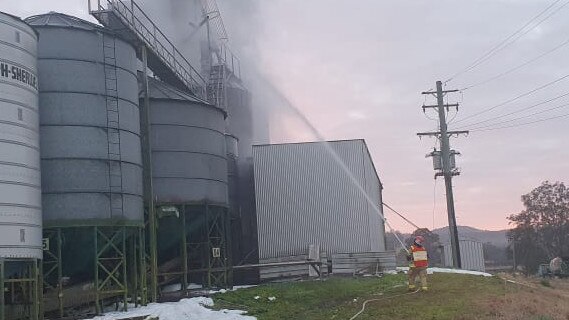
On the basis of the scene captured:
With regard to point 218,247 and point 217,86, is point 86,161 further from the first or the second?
point 217,86

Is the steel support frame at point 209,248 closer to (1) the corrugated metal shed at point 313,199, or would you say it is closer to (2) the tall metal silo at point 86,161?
(2) the tall metal silo at point 86,161

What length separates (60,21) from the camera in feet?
82.3

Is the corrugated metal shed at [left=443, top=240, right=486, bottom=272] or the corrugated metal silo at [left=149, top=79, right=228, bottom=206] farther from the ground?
the corrugated metal silo at [left=149, top=79, right=228, bottom=206]

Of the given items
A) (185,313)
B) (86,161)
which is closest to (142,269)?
(185,313)

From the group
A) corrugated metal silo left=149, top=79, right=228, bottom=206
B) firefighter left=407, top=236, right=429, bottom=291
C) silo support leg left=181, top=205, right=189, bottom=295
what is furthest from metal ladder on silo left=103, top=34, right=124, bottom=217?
firefighter left=407, top=236, right=429, bottom=291

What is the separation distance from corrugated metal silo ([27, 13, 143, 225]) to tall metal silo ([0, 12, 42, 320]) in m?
1.68

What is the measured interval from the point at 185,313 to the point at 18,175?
7287 millimetres

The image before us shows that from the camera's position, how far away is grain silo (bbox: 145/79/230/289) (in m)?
29.2

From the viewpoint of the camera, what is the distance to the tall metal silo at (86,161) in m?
22.9

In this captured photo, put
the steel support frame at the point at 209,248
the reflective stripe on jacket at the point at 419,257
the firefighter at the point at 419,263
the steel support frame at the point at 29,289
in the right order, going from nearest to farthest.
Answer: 1. the steel support frame at the point at 29,289
2. the firefighter at the point at 419,263
3. the reflective stripe on jacket at the point at 419,257
4. the steel support frame at the point at 209,248

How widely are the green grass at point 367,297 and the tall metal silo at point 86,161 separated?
474cm

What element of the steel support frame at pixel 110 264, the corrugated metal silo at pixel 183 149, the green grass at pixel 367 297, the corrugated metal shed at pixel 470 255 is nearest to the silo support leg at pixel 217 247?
the corrugated metal silo at pixel 183 149

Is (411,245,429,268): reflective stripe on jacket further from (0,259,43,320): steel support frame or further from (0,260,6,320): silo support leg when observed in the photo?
(0,260,6,320): silo support leg

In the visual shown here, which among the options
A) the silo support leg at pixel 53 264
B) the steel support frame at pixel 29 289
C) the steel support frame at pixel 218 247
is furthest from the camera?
the steel support frame at pixel 218 247
